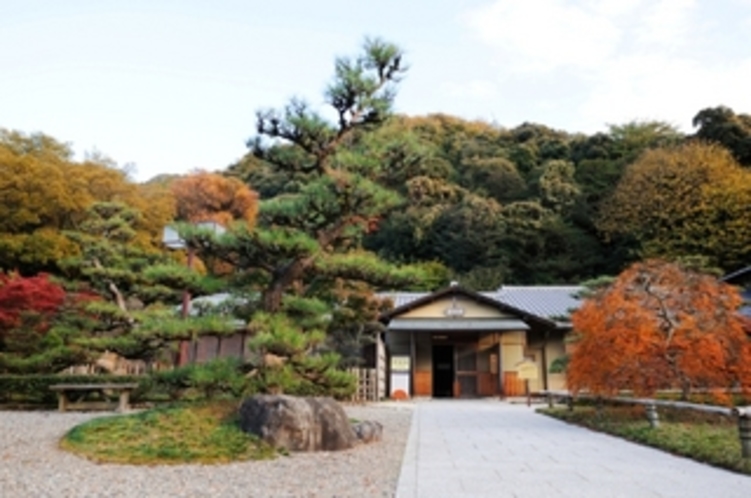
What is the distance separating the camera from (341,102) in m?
6.92

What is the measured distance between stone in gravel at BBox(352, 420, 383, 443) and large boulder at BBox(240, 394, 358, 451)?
13.5 inches

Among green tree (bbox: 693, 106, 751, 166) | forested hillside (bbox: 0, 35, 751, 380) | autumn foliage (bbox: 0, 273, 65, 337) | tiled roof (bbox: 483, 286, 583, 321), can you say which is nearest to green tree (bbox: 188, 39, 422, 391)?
forested hillside (bbox: 0, 35, 751, 380)

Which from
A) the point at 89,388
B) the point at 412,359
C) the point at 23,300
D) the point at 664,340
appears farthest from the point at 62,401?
the point at 664,340

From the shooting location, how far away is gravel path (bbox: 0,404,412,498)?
4.02m

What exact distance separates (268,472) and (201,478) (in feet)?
1.84

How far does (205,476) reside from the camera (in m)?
4.63

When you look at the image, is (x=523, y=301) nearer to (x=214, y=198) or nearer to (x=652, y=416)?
(x=652, y=416)

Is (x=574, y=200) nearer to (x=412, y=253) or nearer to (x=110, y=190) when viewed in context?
(x=412, y=253)

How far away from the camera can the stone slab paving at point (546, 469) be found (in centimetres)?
414

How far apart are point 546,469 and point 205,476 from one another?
2996mm

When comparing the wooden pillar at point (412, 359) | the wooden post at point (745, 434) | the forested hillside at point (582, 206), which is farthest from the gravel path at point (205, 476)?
the forested hillside at point (582, 206)

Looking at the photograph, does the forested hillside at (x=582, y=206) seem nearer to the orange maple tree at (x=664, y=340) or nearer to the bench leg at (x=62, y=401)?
the bench leg at (x=62, y=401)

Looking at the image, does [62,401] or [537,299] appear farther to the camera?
[537,299]

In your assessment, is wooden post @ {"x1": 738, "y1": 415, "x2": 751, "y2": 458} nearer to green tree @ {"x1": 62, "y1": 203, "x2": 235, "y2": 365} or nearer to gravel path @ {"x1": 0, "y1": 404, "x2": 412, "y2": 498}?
gravel path @ {"x1": 0, "y1": 404, "x2": 412, "y2": 498}
